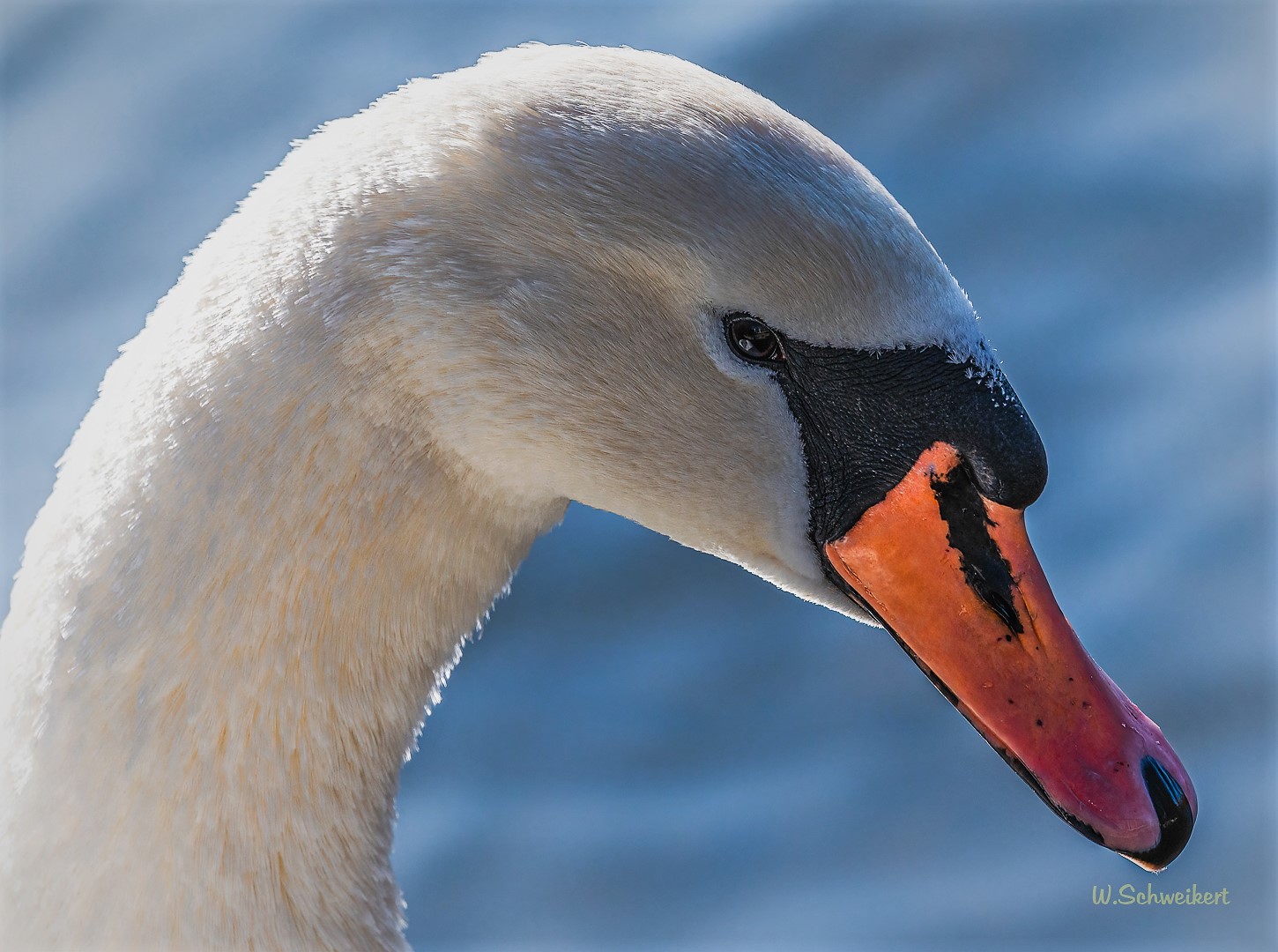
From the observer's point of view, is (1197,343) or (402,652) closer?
(402,652)

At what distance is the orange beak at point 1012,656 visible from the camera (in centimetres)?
258

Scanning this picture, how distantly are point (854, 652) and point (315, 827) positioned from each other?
9.98 ft

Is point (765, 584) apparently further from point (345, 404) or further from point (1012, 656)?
point (345, 404)

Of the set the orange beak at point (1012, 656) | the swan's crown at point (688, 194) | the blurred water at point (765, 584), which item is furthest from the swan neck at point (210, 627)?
the blurred water at point (765, 584)

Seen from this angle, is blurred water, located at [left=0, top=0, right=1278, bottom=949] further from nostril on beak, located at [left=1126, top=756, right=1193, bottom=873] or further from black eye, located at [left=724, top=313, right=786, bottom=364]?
black eye, located at [left=724, top=313, right=786, bottom=364]

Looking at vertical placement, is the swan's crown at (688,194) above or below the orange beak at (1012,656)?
above

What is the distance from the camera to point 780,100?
258 inches

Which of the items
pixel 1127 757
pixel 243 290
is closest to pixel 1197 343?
pixel 1127 757

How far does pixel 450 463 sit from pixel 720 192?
60cm

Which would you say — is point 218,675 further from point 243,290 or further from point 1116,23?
point 1116,23
